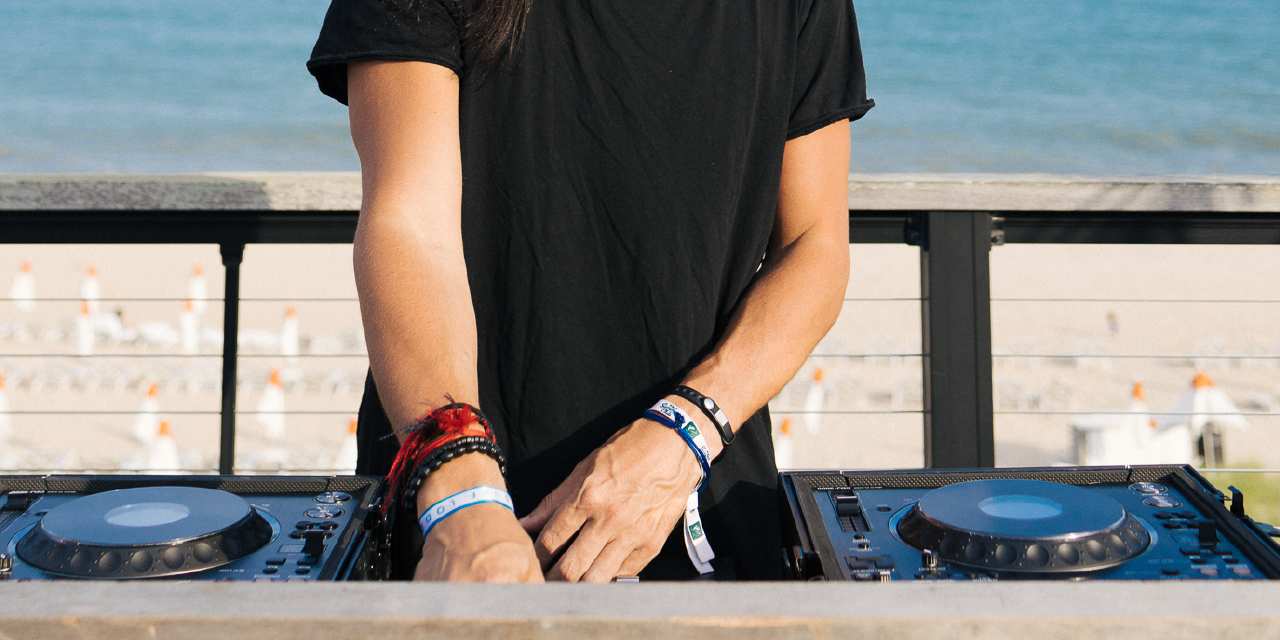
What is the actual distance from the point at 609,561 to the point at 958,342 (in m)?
1.10

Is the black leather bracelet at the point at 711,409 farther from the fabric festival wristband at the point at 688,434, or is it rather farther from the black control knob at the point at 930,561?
the black control knob at the point at 930,561

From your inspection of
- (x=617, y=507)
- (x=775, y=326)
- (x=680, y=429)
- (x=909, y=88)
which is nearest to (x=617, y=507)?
(x=617, y=507)

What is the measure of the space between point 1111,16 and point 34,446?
1688cm

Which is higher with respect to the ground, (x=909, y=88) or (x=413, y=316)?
(x=909, y=88)

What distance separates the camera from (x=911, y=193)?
1.69 meters

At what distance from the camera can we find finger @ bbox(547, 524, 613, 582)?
736mm

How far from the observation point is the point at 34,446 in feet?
20.1

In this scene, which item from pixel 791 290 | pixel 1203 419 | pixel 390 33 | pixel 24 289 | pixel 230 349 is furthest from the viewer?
pixel 24 289

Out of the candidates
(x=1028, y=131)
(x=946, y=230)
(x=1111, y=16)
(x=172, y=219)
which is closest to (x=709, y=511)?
(x=946, y=230)

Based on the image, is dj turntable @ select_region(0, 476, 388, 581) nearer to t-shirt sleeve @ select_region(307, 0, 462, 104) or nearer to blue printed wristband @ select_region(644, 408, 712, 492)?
blue printed wristband @ select_region(644, 408, 712, 492)

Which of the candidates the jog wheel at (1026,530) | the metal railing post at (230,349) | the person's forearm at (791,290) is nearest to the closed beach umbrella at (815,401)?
the metal railing post at (230,349)

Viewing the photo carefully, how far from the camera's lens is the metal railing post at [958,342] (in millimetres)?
1698

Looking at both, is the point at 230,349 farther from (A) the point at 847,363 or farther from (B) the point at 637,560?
(A) the point at 847,363

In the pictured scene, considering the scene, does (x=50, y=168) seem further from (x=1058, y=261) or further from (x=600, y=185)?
(x=600, y=185)
